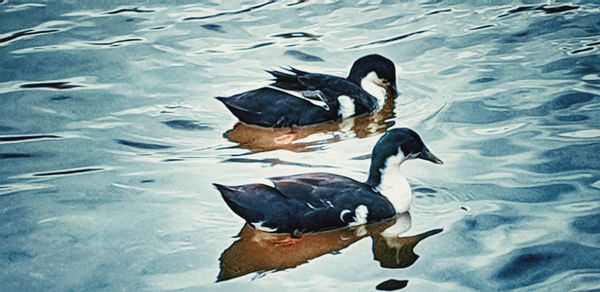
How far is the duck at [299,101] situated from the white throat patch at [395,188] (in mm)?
1655

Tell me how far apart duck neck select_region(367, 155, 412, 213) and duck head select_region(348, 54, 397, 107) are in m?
2.13

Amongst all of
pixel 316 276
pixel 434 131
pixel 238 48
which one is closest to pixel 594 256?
pixel 316 276

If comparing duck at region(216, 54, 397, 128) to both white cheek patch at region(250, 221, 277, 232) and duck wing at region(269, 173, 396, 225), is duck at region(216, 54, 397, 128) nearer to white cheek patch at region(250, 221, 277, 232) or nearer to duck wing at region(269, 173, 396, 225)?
duck wing at region(269, 173, 396, 225)

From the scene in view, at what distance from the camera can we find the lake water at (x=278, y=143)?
20.4 feet

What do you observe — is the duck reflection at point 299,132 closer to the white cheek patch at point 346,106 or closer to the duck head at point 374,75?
the white cheek patch at point 346,106

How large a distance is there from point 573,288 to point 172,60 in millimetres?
5087

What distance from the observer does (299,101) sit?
8.33m

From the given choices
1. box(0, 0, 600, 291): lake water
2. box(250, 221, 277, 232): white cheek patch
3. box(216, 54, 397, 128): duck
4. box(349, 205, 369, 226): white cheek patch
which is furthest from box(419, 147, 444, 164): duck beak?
box(216, 54, 397, 128): duck

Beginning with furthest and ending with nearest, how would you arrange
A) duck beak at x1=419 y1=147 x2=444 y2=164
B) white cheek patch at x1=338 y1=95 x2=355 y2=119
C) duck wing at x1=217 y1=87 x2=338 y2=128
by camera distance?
white cheek patch at x1=338 y1=95 x2=355 y2=119 → duck wing at x1=217 y1=87 x2=338 y2=128 → duck beak at x1=419 y1=147 x2=444 y2=164

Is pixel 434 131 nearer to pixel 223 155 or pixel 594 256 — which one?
pixel 223 155

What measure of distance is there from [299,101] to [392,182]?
1778mm

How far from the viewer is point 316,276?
6.08 metres

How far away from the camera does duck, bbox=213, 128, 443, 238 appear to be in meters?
6.29

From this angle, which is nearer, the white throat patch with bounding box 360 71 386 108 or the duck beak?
the duck beak
